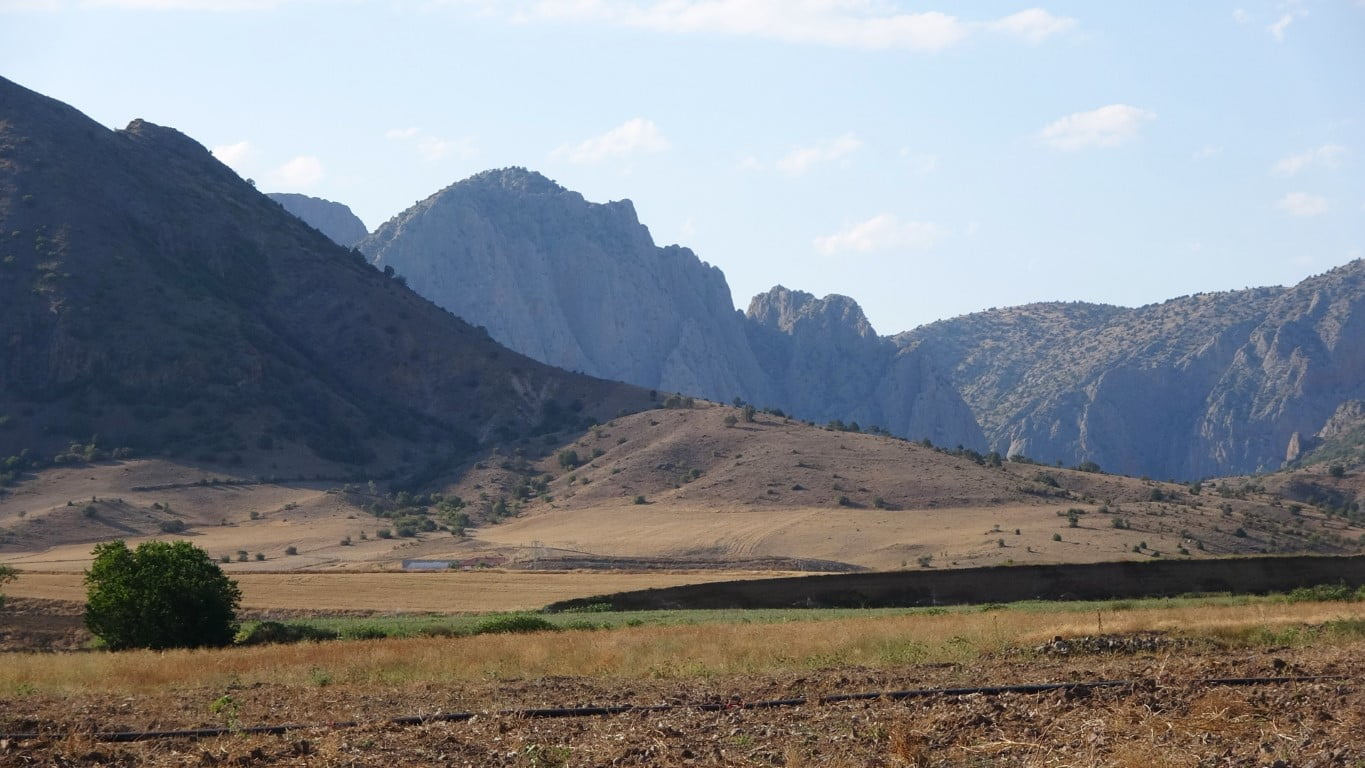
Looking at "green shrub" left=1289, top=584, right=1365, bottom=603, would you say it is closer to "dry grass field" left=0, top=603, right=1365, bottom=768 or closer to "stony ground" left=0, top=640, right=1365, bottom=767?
"dry grass field" left=0, top=603, right=1365, bottom=768

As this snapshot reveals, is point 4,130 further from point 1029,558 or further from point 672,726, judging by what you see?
point 672,726

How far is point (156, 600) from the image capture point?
33.7 m

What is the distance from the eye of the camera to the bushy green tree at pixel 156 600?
33656mm

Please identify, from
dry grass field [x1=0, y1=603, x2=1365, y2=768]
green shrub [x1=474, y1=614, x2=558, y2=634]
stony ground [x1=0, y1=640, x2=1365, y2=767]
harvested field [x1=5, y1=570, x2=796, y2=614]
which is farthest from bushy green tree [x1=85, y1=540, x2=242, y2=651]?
harvested field [x1=5, y1=570, x2=796, y2=614]

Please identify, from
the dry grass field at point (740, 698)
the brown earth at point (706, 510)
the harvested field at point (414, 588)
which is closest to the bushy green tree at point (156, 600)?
the dry grass field at point (740, 698)

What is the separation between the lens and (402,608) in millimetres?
51938

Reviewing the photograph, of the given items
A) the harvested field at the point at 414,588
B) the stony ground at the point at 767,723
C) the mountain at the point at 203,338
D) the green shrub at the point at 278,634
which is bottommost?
the harvested field at the point at 414,588

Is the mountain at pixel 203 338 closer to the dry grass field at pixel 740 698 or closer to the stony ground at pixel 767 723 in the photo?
the dry grass field at pixel 740 698

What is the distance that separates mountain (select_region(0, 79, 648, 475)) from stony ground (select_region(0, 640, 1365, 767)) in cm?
9441

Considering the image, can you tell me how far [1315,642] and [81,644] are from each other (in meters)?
33.2

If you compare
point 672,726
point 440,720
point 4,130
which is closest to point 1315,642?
point 672,726

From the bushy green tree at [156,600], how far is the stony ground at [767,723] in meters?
12.5

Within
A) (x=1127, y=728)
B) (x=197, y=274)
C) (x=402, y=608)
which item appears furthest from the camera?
(x=197, y=274)

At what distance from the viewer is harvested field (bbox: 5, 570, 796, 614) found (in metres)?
52.4
